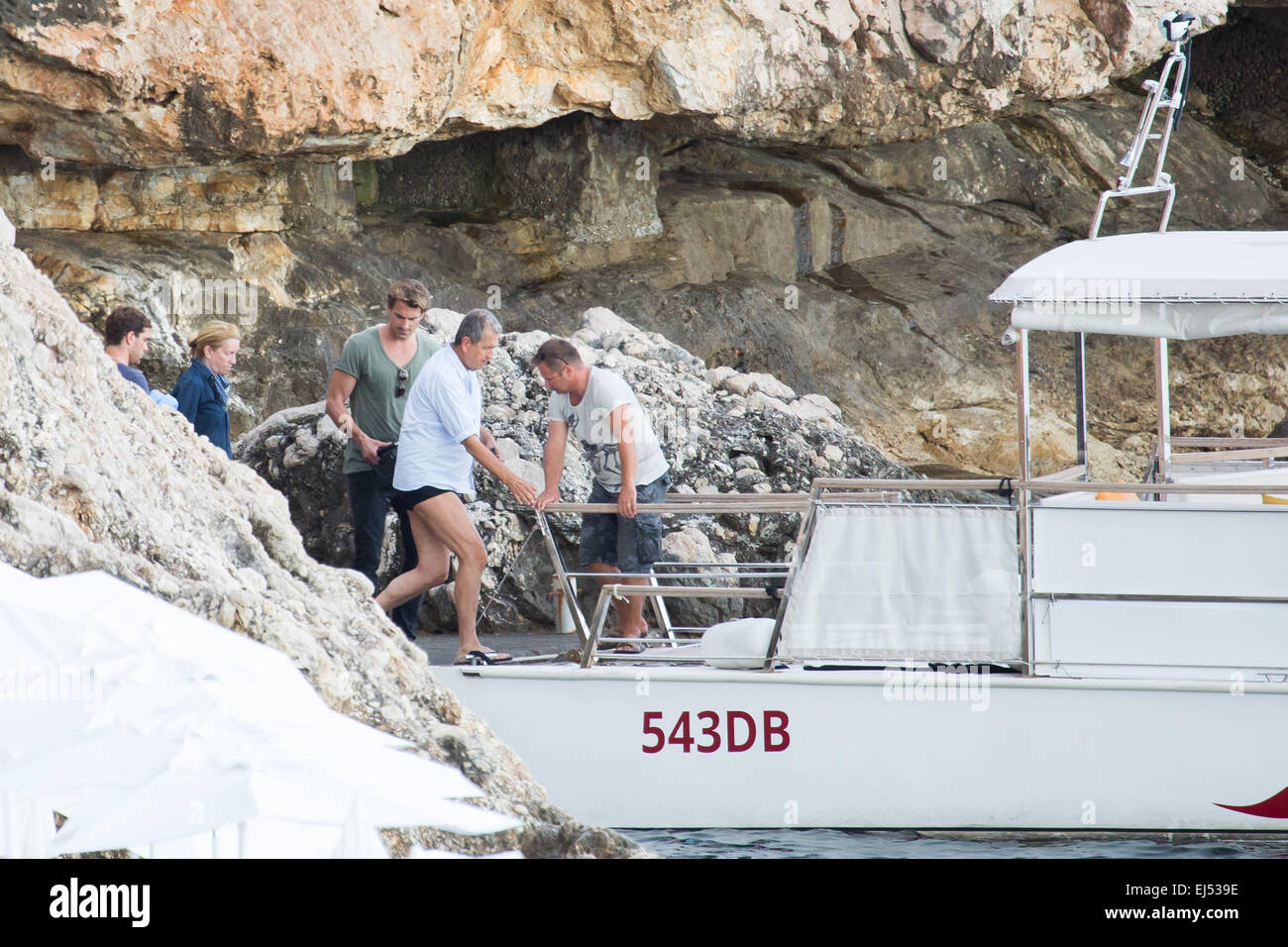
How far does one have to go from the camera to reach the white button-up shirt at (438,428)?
19.4 feet

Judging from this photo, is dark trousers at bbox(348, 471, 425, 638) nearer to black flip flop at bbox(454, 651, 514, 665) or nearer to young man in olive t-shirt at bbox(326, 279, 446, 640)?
young man in olive t-shirt at bbox(326, 279, 446, 640)

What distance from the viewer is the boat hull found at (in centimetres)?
507

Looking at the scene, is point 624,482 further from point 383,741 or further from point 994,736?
point 383,741

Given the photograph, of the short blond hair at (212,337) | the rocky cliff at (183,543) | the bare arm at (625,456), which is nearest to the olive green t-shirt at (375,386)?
the short blond hair at (212,337)

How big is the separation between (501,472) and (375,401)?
1232 millimetres

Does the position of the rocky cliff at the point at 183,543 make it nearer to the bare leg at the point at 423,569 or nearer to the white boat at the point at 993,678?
the white boat at the point at 993,678

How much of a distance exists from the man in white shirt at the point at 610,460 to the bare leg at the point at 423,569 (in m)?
0.50

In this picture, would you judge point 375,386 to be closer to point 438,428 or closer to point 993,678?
point 438,428

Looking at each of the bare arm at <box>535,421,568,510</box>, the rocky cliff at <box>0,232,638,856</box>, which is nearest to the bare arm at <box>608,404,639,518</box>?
the bare arm at <box>535,421,568,510</box>

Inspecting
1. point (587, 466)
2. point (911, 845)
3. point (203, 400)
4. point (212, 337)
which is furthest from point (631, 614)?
point (587, 466)

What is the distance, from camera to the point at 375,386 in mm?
6746

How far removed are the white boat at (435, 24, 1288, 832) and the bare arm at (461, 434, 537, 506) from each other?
0.72 meters

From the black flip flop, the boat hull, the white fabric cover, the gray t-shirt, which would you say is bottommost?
the boat hull

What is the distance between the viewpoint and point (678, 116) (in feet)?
44.2
